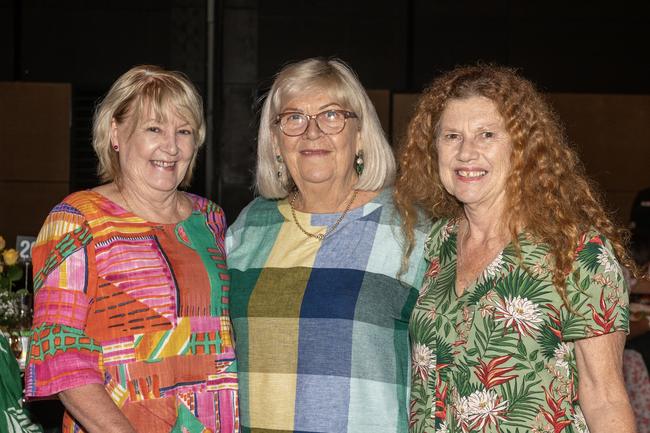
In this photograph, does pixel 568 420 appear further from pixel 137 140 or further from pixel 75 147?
pixel 75 147

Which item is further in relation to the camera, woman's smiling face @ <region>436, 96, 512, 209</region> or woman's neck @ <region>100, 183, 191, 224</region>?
woman's neck @ <region>100, 183, 191, 224</region>

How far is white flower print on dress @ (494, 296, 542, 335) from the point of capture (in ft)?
6.82

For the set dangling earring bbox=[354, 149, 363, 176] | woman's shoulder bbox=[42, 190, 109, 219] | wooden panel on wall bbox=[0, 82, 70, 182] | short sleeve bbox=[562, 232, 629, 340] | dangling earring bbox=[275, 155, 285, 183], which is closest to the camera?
short sleeve bbox=[562, 232, 629, 340]

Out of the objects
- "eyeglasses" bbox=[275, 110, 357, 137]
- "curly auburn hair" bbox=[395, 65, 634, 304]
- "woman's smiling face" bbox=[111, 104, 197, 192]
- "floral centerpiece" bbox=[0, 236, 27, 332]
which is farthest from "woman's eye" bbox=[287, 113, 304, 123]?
"floral centerpiece" bbox=[0, 236, 27, 332]

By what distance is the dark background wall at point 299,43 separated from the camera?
905 centimetres

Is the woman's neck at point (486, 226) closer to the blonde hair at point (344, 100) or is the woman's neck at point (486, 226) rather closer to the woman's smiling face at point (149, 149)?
the blonde hair at point (344, 100)

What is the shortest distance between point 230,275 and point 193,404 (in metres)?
0.45

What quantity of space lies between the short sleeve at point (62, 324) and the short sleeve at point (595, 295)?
120cm

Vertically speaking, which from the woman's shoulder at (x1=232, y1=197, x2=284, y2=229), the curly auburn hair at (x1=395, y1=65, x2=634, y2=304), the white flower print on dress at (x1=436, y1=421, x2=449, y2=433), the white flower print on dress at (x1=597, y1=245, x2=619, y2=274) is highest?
the curly auburn hair at (x1=395, y1=65, x2=634, y2=304)

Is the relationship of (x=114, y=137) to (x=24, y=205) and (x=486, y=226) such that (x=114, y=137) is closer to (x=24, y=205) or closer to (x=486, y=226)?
(x=486, y=226)

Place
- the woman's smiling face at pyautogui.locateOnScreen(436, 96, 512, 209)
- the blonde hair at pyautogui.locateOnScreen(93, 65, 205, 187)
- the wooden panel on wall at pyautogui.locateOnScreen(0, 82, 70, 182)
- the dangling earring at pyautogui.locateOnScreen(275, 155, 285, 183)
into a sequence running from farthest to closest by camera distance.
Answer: the wooden panel on wall at pyautogui.locateOnScreen(0, 82, 70, 182), the dangling earring at pyautogui.locateOnScreen(275, 155, 285, 183), the blonde hair at pyautogui.locateOnScreen(93, 65, 205, 187), the woman's smiling face at pyautogui.locateOnScreen(436, 96, 512, 209)

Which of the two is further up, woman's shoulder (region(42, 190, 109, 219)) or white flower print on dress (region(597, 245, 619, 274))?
woman's shoulder (region(42, 190, 109, 219))

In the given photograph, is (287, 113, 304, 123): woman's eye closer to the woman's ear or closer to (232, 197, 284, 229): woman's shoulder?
(232, 197, 284, 229): woman's shoulder

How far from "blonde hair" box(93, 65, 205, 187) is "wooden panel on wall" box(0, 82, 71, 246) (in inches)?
260
